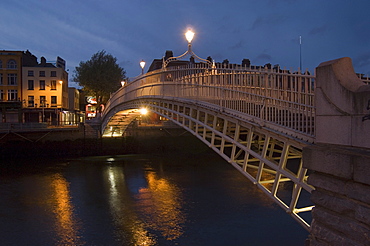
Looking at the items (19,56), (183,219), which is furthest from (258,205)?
(19,56)

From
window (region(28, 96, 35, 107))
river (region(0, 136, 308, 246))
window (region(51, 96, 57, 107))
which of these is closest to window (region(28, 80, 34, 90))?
window (region(28, 96, 35, 107))

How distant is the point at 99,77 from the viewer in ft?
181

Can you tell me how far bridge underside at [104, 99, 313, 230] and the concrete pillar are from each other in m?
1.43

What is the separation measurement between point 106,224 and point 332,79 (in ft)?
41.9

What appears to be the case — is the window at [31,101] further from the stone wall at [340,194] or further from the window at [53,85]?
the stone wall at [340,194]

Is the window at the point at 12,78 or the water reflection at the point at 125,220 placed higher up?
the window at the point at 12,78

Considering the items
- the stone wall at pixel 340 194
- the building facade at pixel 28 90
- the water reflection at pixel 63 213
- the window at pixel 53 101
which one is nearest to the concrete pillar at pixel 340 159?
the stone wall at pixel 340 194

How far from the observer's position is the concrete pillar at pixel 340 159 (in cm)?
507

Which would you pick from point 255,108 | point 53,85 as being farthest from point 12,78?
point 255,108

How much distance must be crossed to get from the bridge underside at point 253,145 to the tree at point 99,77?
1522cm

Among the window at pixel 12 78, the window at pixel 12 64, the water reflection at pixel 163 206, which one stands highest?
the window at pixel 12 64

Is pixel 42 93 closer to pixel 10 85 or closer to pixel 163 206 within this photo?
pixel 10 85

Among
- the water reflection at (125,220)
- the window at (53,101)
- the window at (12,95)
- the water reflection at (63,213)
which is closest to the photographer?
the water reflection at (125,220)

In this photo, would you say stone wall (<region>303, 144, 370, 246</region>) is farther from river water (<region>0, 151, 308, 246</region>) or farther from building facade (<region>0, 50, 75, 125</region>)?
building facade (<region>0, 50, 75, 125</region>)
